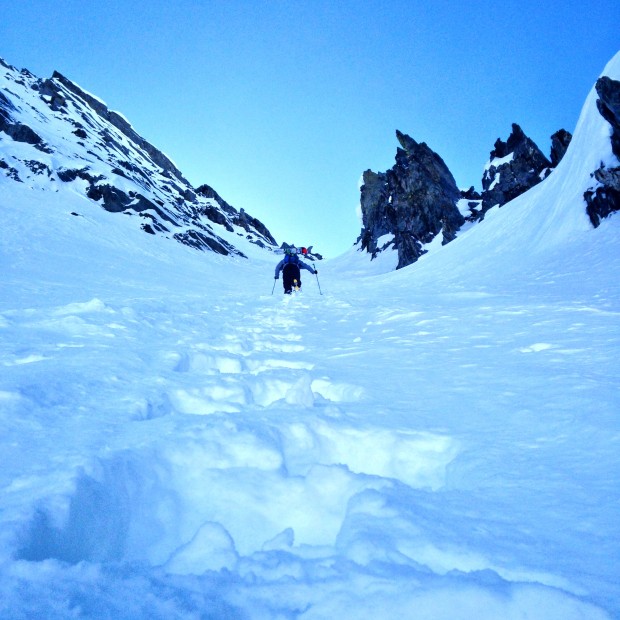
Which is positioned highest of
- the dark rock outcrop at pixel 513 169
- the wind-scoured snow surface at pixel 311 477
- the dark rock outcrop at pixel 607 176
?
the dark rock outcrop at pixel 513 169

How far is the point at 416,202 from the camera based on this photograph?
52.5 meters

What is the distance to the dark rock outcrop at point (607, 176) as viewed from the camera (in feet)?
44.6

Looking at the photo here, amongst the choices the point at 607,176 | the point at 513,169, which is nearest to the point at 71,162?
the point at 513,169

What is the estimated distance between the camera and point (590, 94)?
18828 mm

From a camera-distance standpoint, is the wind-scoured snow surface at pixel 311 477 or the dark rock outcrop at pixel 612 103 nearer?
the wind-scoured snow surface at pixel 311 477

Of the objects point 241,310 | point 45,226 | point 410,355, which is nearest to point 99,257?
point 45,226

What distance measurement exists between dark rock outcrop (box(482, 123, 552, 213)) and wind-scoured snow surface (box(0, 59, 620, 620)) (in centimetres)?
4459

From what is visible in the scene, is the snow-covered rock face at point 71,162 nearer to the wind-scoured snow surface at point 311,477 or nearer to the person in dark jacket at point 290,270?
the person in dark jacket at point 290,270

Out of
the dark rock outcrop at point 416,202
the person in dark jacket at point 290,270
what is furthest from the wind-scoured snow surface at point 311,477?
the dark rock outcrop at point 416,202

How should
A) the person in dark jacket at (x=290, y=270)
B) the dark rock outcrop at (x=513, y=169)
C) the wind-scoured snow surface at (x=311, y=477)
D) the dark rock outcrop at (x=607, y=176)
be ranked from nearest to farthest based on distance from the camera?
the wind-scoured snow surface at (x=311, y=477), the dark rock outcrop at (x=607, y=176), the person in dark jacket at (x=290, y=270), the dark rock outcrop at (x=513, y=169)

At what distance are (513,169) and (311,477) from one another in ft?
170

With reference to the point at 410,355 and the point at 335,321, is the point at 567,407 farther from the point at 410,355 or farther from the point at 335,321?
the point at 335,321

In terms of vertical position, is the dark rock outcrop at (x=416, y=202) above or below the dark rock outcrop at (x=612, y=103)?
above

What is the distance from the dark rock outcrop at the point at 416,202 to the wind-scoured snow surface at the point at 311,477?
4357cm
